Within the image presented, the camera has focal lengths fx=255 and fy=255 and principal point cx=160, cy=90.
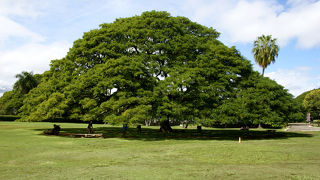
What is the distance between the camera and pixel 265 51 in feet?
179

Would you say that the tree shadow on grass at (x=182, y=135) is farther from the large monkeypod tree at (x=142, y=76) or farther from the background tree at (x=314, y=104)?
the background tree at (x=314, y=104)

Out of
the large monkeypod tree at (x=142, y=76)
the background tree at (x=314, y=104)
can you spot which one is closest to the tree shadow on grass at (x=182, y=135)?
the large monkeypod tree at (x=142, y=76)

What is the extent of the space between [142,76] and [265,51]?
36067 mm

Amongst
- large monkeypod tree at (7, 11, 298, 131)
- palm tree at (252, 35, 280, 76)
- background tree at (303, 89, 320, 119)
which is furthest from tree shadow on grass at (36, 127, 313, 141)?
background tree at (303, 89, 320, 119)

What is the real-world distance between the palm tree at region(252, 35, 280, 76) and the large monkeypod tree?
81.2 feet

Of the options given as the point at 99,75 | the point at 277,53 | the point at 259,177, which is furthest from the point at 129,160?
the point at 277,53

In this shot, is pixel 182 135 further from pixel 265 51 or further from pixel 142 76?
pixel 265 51

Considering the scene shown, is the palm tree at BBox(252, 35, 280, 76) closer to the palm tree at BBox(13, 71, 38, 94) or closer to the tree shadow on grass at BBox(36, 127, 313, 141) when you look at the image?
the tree shadow on grass at BBox(36, 127, 313, 141)

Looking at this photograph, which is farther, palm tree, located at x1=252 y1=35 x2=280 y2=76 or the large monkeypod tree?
palm tree, located at x1=252 y1=35 x2=280 y2=76

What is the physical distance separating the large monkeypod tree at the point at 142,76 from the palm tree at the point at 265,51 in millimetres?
24752

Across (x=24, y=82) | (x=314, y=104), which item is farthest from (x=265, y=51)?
(x=24, y=82)

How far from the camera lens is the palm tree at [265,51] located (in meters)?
54.3

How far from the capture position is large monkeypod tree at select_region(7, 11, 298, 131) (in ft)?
86.9

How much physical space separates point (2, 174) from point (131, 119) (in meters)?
14.3
